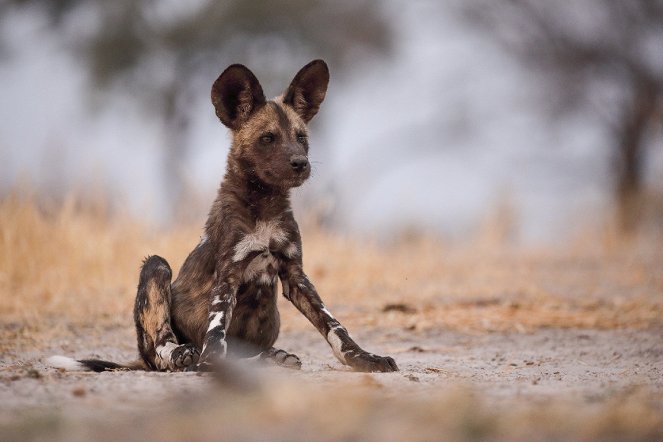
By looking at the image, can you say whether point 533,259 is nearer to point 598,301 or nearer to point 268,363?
point 598,301

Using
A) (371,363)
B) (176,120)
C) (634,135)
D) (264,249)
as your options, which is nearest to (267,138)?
(264,249)

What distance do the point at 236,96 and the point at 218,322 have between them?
1.31m

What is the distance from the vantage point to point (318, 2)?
2216 centimetres

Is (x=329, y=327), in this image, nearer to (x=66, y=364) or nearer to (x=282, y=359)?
(x=282, y=359)

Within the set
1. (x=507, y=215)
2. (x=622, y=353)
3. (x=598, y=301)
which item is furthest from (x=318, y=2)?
(x=622, y=353)

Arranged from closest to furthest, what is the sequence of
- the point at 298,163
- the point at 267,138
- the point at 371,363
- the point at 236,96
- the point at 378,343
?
1. the point at 371,363
2. the point at 298,163
3. the point at 267,138
4. the point at 236,96
5. the point at 378,343

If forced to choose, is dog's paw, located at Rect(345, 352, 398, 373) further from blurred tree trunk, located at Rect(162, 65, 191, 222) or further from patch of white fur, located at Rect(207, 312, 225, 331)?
blurred tree trunk, located at Rect(162, 65, 191, 222)

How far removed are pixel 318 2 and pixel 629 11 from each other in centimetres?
810

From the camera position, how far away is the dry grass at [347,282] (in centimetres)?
652

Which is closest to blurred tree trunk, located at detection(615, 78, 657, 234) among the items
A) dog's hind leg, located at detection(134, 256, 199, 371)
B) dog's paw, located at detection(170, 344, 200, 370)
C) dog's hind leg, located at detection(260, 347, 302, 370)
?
dog's hind leg, located at detection(260, 347, 302, 370)

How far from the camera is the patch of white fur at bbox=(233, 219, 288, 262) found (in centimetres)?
405

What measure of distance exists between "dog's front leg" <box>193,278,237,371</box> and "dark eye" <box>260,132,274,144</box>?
80 cm

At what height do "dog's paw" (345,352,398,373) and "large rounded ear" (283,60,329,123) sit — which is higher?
"large rounded ear" (283,60,329,123)

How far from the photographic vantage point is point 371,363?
3760 mm
